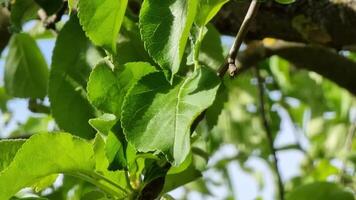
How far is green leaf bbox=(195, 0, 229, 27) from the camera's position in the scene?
60 cm

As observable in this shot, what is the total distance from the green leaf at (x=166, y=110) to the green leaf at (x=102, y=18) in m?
0.05

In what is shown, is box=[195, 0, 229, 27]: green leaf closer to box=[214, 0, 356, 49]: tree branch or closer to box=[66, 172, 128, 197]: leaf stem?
box=[66, 172, 128, 197]: leaf stem

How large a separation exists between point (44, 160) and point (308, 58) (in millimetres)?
742

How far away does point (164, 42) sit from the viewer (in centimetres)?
60

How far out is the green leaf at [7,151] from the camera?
71cm

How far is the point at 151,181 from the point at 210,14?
0.17 meters

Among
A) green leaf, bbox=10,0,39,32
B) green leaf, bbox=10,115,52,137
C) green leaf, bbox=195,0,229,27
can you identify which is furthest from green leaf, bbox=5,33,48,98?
green leaf, bbox=195,0,229,27

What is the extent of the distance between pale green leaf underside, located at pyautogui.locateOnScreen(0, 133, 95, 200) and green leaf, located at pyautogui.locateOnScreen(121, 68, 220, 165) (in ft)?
0.27

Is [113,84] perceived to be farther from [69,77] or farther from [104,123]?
[69,77]

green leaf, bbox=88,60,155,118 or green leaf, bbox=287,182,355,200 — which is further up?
green leaf, bbox=88,60,155,118

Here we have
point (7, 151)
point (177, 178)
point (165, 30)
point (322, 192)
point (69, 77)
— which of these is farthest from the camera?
point (322, 192)

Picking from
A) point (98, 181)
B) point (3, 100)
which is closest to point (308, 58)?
point (98, 181)

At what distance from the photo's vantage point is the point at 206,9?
61cm

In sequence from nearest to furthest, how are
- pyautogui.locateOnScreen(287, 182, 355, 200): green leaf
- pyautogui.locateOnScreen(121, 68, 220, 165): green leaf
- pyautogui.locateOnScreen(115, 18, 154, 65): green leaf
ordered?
pyautogui.locateOnScreen(121, 68, 220, 165): green leaf, pyautogui.locateOnScreen(115, 18, 154, 65): green leaf, pyautogui.locateOnScreen(287, 182, 355, 200): green leaf
